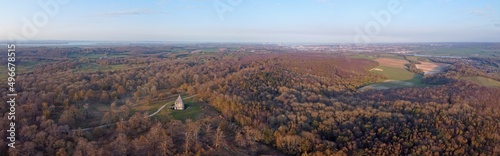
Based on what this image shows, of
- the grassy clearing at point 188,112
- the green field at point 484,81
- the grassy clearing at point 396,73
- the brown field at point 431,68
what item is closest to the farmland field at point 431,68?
the brown field at point 431,68

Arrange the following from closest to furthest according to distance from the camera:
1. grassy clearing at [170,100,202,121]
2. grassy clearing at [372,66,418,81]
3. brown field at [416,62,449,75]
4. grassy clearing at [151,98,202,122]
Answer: grassy clearing at [151,98,202,122]
grassy clearing at [170,100,202,121]
grassy clearing at [372,66,418,81]
brown field at [416,62,449,75]

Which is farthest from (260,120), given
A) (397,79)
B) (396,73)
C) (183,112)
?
(396,73)

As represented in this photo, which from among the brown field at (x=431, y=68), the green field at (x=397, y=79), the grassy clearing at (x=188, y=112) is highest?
the brown field at (x=431, y=68)

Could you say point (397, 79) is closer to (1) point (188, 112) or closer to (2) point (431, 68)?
(2) point (431, 68)

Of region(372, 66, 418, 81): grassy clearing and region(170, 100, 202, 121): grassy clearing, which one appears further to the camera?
region(372, 66, 418, 81): grassy clearing

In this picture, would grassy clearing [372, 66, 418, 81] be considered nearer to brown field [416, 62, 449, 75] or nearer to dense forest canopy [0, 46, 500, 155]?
brown field [416, 62, 449, 75]

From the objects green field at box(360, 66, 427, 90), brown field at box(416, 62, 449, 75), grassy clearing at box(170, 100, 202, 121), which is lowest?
grassy clearing at box(170, 100, 202, 121)

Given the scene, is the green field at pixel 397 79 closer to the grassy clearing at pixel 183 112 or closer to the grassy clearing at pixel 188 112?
the grassy clearing at pixel 188 112

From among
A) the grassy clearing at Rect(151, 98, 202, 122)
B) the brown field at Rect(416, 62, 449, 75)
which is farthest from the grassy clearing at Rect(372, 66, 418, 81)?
the grassy clearing at Rect(151, 98, 202, 122)

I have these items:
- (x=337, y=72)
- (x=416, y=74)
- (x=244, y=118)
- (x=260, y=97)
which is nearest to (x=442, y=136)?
(x=244, y=118)

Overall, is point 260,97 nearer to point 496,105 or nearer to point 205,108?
point 205,108

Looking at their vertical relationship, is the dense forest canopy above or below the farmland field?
below
